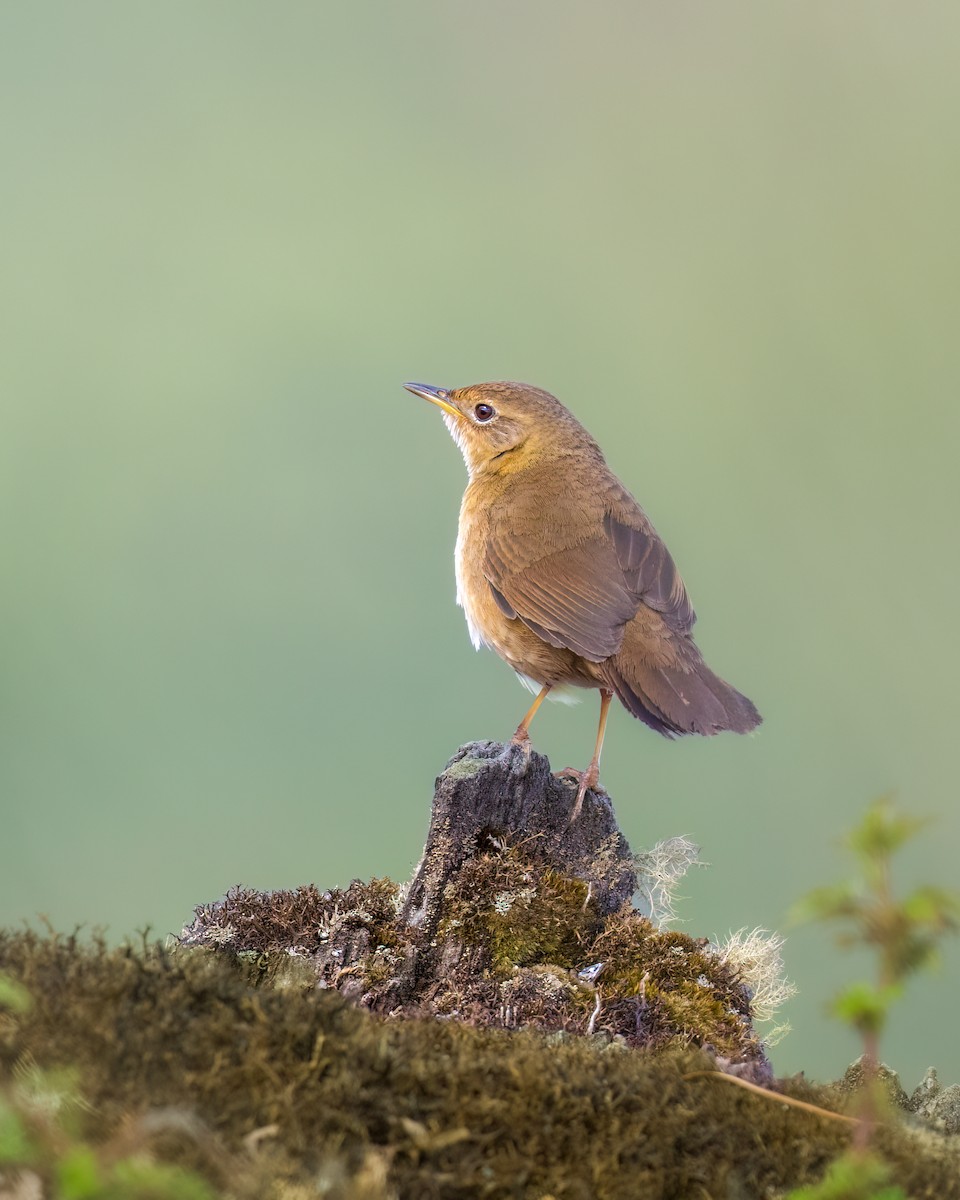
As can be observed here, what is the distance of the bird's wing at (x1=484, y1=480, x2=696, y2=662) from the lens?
4812mm

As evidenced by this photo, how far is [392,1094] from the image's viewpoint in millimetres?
2049

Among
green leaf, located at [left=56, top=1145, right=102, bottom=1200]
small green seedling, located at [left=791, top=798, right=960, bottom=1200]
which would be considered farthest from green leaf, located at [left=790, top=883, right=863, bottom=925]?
green leaf, located at [left=56, top=1145, right=102, bottom=1200]

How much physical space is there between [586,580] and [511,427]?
133 cm

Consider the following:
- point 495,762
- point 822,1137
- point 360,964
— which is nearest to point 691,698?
point 495,762

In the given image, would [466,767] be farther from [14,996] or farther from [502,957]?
[14,996]

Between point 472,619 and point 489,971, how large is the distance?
6.43 feet

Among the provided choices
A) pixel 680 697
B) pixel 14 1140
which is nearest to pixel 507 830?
pixel 680 697

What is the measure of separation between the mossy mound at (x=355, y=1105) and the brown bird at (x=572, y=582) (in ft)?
7.49

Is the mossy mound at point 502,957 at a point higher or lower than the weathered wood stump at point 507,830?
lower

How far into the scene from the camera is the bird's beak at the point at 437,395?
6191 mm

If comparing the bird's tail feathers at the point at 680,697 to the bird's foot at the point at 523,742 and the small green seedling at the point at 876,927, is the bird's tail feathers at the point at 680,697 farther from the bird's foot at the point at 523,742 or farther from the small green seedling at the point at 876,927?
the small green seedling at the point at 876,927

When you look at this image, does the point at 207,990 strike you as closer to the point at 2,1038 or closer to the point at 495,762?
the point at 2,1038

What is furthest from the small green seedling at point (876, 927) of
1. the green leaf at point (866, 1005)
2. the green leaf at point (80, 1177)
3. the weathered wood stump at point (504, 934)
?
the weathered wood stump at point (504, 934)

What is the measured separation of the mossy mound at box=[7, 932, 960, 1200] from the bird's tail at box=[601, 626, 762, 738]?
2280 mm
